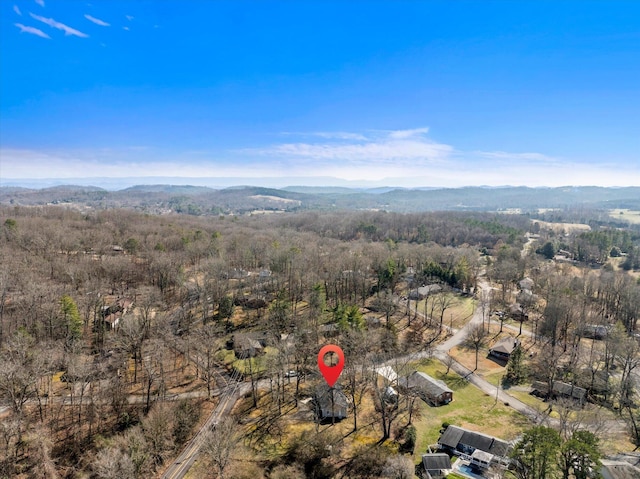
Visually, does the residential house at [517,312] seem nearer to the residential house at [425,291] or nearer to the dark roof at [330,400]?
the residential house at [425,291]

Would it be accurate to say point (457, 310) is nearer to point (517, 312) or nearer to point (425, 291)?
point (425, 291)

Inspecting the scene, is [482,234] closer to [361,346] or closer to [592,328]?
[592,328]

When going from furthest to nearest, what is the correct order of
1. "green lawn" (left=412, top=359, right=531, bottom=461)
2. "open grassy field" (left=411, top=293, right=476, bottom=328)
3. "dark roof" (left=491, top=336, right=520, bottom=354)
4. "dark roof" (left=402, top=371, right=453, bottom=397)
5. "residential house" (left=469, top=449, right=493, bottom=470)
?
"open grassy field" (left=411, top=293, right=476, bottom=328), "dark roof" (left=491, top=336, right=520, bottom=354), "dark roof" (left=402, top=371, right=453, bottom=397), "green lawn" (left=412, top=359, right=531, bottom=461), "residential house" (left=469, top=449, right=493, bottom=470)

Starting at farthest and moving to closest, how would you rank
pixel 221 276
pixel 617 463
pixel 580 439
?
pixel 221 276
pixel 617 463
pixel 580 439

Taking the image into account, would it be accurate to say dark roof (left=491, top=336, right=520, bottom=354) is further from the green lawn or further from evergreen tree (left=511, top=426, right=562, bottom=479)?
evergreen tree (left=511, top=426, right=562, bottom=479)

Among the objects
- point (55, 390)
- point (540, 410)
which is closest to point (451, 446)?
point (540, 410)

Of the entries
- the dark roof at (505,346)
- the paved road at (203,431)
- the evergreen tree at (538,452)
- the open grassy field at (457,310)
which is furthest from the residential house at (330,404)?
the open grassy field at (457,310)

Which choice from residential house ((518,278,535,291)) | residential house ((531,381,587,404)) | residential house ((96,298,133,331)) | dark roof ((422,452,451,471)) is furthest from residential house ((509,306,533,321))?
residential house ((96,298,133,331))
